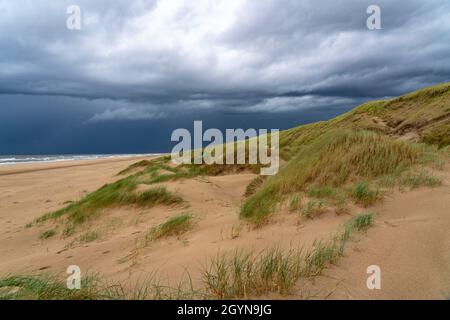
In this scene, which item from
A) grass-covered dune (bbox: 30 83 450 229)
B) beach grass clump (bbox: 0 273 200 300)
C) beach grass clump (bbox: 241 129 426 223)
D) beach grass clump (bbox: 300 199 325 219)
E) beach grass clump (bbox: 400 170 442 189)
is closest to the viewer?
beach grass clump (bbox: 0 273 200 300)

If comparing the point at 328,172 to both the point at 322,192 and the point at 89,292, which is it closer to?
the point at 322,192

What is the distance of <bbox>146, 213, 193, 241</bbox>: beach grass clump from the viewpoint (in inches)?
207

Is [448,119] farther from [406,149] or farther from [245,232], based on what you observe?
[245,232]

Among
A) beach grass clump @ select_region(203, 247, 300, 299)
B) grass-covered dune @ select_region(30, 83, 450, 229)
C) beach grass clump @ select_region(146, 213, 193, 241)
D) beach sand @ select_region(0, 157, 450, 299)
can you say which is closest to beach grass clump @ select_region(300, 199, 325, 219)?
beach sand @ select_region(0, 157, 450, 299)

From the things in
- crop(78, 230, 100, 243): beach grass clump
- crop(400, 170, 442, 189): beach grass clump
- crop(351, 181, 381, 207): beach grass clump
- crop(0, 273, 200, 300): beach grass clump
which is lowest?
crop(78, 230, 100, 243): beach grass clump

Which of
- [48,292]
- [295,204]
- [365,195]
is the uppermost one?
[365,195]

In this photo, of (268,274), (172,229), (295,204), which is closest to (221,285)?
(268,274)

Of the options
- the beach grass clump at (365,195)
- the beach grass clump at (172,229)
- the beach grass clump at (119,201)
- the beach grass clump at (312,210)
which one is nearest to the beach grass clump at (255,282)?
the beach grass clump at (312,210)

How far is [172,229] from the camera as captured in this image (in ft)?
17.8

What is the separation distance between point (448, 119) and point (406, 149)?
29.2 feet

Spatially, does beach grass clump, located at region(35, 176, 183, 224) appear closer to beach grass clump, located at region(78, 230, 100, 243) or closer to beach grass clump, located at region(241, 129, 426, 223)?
beach grass clump, located at region(78, 230, 100, 243)

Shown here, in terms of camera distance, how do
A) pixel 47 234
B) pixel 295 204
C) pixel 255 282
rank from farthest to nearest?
pixel 47 234, pixel 295 204, pixel 255 282

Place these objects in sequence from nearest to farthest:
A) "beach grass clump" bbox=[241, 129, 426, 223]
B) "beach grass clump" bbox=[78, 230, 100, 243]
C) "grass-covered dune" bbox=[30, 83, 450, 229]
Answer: "grass-covered dune" bbox=[30, 83, 450, 229] < "beach grass clump" bbox=[241, 129, 426, 223] < "beach grass clump" bbox=[78, 230, 100, 243]

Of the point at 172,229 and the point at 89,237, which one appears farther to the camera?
the point at 89,237
